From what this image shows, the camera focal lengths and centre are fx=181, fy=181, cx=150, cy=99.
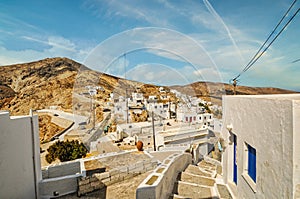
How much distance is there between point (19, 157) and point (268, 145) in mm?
4467

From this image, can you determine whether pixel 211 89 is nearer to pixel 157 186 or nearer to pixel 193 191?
pixel 193 191

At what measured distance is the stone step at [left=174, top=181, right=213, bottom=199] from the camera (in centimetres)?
382

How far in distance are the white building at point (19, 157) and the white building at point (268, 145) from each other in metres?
4.32

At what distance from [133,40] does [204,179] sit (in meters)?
5.34

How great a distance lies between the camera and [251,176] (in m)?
2.95

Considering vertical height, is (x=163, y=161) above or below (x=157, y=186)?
below

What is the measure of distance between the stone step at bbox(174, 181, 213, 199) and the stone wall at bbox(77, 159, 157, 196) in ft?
4.37

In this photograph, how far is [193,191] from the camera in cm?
394

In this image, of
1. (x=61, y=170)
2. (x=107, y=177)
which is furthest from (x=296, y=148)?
(x=61, y=170)

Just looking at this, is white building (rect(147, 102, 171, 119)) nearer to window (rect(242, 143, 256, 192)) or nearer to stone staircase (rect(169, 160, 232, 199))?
stone staircase (rect(169, 160, 232, 199))

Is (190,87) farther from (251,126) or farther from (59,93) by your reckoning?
(59,93)

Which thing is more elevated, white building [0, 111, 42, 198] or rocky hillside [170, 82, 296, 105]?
rocky hillside [170, 82, 296, 105]

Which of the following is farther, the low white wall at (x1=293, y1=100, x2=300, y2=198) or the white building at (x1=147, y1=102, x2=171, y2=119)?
the white building at (x1=147, y1=102, x2=171, y2=119)

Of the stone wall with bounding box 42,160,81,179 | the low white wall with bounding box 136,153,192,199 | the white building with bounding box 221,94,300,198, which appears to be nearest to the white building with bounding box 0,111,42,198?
the stone wall with bounding box 42,160,81,179
